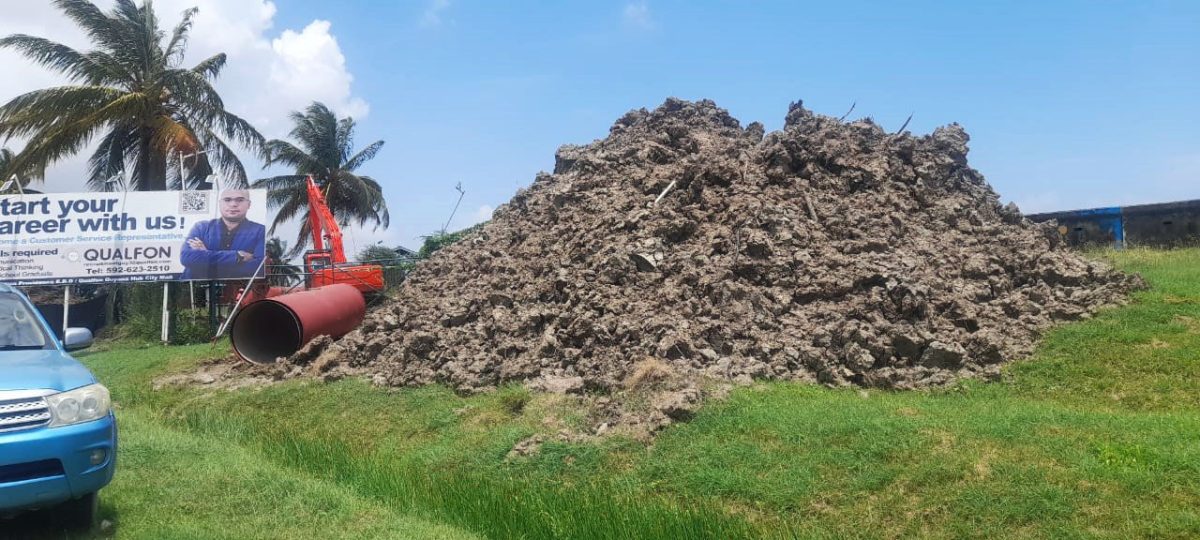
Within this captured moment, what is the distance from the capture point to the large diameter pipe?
13.3m

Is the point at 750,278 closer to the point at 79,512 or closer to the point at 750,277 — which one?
the point at 750,277

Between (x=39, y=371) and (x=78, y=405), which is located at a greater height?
(x=39, y=371)

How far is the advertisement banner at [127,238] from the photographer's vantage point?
744 inches

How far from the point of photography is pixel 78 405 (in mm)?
4953

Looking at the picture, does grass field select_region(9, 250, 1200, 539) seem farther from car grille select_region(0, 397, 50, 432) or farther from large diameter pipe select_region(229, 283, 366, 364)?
large diameter pipe select_region(229, 283, 366, 364)

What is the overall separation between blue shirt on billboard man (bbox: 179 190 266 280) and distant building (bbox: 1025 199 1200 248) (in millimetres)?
16516

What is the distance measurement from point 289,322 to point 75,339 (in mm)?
8314

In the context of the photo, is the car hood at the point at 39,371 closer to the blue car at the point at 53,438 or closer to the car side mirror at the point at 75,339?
the blue car at the point at 53,438

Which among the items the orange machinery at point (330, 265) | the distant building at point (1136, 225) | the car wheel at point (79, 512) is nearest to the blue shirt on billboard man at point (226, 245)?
the orange machinery at point (330, 265)

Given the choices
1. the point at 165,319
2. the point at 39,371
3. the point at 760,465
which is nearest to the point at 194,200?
the point at 165,319

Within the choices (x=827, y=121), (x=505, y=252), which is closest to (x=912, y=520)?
(x=505, y=252)

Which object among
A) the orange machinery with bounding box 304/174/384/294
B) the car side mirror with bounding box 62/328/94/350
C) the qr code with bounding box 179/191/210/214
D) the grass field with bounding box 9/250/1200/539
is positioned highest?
the qr code with bounding box 179/191/210/214

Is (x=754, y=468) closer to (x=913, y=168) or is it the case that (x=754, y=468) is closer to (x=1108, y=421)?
(x=1108, y=421)

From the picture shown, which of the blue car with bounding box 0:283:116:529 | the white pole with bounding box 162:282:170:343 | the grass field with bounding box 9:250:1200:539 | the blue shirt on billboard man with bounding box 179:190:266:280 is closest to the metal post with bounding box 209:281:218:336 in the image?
the blue shirt on billboard man with bounding box 179:190:266:280
